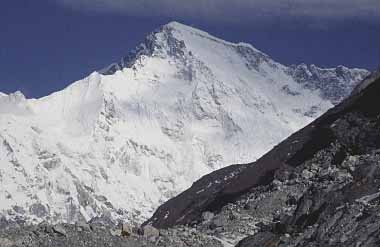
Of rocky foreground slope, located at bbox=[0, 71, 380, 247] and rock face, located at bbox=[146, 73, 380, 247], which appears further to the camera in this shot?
rocky foreground slope, located at bbox=[0, 71, 380, 247]

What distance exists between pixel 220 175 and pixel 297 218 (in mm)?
93056

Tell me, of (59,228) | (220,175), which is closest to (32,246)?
(59,228)

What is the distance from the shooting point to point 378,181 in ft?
89.8

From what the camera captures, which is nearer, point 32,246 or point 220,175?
point 32,246

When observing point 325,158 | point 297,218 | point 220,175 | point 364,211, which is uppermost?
point 220,175

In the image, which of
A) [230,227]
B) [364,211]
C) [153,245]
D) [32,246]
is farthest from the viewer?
[230,227]

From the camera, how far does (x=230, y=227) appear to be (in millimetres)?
39781

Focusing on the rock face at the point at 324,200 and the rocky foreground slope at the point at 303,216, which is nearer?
the rock face at the point at 324,200

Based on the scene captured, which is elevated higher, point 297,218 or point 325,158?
point 325,158

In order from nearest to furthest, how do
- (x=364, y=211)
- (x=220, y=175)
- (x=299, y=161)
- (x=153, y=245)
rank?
(x=364, y=211)
(x=153, y=245)
(x=299, y=161)
(x=220, y=175)

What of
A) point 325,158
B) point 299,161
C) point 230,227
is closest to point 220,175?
point 299,161

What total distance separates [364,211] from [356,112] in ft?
102

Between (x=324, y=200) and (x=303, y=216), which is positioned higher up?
(x=324, y=200)

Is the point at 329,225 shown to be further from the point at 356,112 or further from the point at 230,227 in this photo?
the point at 356,112
